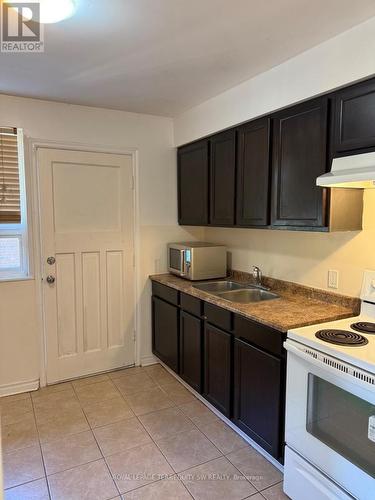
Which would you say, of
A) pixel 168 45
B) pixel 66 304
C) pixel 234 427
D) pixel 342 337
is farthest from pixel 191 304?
pixel 168 45

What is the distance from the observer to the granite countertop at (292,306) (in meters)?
1.97

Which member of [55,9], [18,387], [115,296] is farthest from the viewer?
[115,296]

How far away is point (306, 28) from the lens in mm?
1744

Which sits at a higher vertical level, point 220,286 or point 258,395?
point 220,286

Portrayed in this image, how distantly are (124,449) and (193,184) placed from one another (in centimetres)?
215

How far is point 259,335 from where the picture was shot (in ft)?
6.73

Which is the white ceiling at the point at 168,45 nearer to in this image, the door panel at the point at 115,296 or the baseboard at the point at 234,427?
the door panel at the point at 115,296

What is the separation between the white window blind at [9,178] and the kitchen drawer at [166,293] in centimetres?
132

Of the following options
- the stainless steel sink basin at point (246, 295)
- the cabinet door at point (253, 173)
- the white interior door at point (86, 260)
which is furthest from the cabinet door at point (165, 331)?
the cabinet door at point (253, 173)

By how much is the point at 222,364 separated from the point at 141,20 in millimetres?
2067

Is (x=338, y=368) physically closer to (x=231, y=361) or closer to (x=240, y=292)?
(x=231, y=361)

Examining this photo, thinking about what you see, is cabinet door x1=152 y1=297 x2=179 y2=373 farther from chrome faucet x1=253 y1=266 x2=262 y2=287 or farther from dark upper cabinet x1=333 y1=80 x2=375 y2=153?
dark upper cabinet x1=333 y1=80 x2=375 y2=153

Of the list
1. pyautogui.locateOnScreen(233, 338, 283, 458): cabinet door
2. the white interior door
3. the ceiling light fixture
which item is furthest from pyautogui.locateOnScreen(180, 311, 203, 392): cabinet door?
the ceiling light fixture

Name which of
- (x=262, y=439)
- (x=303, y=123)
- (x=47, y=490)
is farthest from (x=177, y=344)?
(x=303, y=123)
